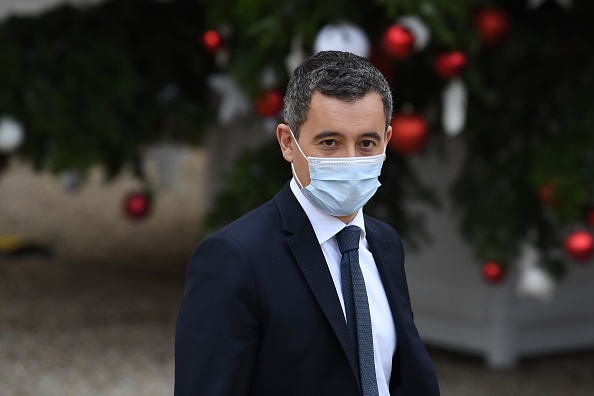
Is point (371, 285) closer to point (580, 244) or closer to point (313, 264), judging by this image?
point (313, 264)

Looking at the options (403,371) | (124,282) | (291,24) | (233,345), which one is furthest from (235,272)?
(124,282)

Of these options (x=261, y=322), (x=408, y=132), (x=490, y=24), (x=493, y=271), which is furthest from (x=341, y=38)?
(x=261, y=322)

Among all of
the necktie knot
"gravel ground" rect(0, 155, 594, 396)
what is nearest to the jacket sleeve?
the necktie knot

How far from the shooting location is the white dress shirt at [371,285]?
2.05m

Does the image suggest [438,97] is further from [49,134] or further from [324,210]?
[324,210]

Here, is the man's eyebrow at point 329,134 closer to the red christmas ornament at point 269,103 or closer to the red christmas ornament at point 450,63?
the red christmas ornament at point 450,63

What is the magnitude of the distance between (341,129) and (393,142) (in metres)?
3.46

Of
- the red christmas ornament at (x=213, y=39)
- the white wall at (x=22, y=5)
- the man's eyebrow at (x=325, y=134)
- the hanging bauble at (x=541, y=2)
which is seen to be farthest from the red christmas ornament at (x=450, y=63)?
the white wall at (x=22, y=5)

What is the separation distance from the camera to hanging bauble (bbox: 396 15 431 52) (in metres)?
4.65

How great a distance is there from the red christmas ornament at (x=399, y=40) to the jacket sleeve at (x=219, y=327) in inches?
113

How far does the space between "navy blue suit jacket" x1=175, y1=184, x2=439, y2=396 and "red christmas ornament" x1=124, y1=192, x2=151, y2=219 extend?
16.1 feet

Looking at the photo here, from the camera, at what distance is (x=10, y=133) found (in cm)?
594

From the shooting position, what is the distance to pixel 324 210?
6.76 ft

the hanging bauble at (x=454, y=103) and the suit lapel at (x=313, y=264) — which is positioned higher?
the hanging bauble at (x=454, y=103)
